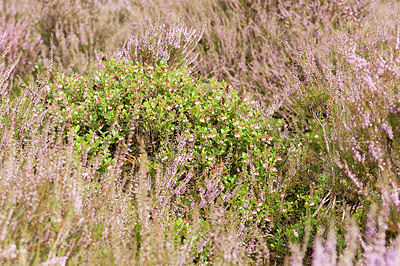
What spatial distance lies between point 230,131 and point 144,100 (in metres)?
0.80

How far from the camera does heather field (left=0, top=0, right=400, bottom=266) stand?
1688 mm

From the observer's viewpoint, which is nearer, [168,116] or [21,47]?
[168,116]

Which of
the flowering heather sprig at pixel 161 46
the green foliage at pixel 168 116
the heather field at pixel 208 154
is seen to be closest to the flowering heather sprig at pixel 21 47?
the heather field at pixel 208 154

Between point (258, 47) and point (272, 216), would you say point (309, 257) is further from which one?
point (258, 47)

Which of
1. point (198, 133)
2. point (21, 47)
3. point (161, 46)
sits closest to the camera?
point (198, 133)

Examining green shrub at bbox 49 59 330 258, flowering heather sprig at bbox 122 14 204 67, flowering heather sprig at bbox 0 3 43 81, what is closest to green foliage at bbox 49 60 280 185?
green shrub at bbox 49 59 330 258

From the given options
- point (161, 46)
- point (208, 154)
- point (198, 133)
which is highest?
point (161, 46)

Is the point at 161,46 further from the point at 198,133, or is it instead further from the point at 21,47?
the point at 21,47

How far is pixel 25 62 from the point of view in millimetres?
4312

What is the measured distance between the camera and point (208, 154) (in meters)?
2.79

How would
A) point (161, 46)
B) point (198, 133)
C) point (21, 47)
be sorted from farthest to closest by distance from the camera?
point (21, 47) < point (161, 46) < point (198, 133)

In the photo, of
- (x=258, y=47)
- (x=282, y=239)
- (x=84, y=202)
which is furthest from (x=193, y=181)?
(x=258, y=47)

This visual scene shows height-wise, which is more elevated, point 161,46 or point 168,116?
point 161,46

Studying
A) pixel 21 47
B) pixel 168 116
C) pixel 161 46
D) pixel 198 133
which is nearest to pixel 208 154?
pixel 198 133
